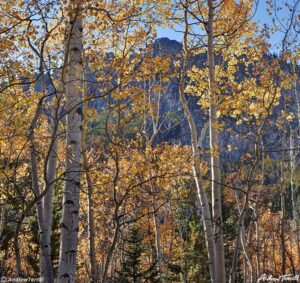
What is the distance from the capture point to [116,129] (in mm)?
4656

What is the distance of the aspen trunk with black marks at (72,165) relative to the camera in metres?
3.52

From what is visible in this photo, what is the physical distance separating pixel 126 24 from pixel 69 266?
3.67 meters

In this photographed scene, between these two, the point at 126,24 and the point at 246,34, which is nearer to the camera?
the point at 126,24

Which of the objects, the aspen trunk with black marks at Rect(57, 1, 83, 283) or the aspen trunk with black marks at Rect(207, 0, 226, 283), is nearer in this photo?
the aspen trunk with black marks at Rect(57, 1, 83, 283)

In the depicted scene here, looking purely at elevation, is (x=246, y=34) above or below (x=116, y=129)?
above

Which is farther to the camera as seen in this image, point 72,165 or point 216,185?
point 216,185

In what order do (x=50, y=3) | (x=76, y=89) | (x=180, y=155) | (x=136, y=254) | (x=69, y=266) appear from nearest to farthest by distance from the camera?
(x=69, y=266), (x=50, y=3), (x=76, y=89), (x=180, y=155), (x=136, y=254)

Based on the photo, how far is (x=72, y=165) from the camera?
3809 mm

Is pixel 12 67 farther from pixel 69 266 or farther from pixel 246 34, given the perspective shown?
pixel 246 34

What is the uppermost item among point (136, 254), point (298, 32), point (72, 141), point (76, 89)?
point (298, 32)

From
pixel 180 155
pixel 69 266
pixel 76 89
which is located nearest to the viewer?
pixel 69 266

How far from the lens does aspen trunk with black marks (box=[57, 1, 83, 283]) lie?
3520 mm

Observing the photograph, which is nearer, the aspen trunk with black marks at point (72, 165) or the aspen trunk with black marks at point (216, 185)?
the aspen trunk with black marks at point (72, 165)

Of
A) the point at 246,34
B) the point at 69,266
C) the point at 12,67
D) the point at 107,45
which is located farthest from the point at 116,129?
the point at 246,34
